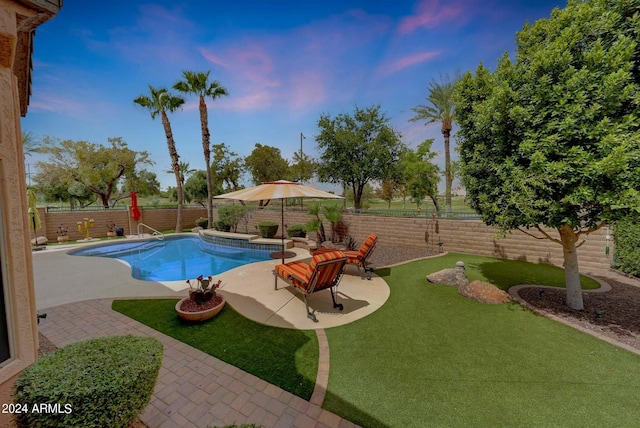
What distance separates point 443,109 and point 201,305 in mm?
20609

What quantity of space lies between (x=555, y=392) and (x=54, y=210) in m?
24.1

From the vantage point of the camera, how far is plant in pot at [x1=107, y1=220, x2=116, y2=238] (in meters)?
16.2

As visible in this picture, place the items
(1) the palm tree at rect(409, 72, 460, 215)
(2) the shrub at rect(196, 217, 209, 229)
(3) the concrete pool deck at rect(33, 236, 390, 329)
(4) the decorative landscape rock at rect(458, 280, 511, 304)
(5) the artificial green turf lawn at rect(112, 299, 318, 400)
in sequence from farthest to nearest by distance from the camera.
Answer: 1. (2) the shrub at rect(196, 217, 209, 229)
2. (1) the palm tree at rect(409, 72, 460, 215)
3. (4) the decorative landscape rock at rect(458, 280, 511, 304)
4. (3) the concrete pool deck at rect(33, 236, 390, 329)
5. (5) the artificial green turf lawn at rect(112, 299, 318, 400)

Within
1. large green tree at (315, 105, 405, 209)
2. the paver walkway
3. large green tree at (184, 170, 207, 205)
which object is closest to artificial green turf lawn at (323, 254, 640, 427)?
the paver walkway

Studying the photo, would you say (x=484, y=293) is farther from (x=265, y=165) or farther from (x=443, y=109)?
(x=265, y=165)

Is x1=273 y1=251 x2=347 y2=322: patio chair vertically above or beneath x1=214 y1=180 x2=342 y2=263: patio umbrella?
beneath

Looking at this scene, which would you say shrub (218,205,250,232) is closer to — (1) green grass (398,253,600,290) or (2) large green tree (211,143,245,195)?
(1) green grass (398,253,600,290)

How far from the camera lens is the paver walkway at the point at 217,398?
8.59 feet

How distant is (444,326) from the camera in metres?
4.55

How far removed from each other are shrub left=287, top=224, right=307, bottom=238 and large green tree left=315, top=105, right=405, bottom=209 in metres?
8.10

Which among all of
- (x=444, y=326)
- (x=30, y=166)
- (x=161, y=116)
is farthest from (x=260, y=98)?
(x=30, y=166)

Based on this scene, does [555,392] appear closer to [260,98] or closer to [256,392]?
[256,392]

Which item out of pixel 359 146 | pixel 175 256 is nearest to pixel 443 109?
pixel 359 146

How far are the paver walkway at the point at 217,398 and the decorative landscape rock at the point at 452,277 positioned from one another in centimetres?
417
